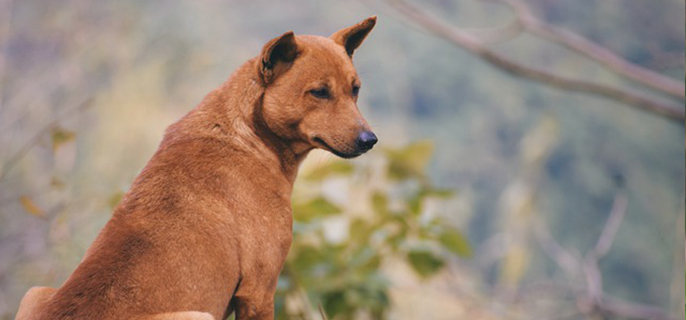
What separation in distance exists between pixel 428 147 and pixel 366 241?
2.07ft

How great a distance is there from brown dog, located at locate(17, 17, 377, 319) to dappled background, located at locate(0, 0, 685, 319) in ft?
4.73

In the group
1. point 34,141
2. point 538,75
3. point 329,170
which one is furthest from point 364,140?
point 538,75

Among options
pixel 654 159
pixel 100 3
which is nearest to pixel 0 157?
pixel 100 3

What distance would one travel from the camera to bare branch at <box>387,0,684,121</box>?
459cm

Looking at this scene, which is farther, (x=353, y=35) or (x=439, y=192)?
(x=439, y=192)

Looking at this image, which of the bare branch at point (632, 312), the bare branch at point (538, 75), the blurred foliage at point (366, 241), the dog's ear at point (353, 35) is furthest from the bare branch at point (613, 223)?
the dog's ear at point (353, 35)

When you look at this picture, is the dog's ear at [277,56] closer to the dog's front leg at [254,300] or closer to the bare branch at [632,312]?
the dog's front leg at [254,300]

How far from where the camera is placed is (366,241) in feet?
13.2

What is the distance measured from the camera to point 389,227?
13.4ft

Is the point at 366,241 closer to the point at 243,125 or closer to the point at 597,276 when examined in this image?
the point at 597,276

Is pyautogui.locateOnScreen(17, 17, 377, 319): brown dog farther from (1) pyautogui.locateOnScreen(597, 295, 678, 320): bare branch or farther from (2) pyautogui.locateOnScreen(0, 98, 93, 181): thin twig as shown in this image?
(1) pyautogui.locateOnScreen(597, 295, 678, 320): bare branch

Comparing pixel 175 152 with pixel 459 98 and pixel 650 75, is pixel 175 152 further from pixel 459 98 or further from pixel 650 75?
pixel 459 98

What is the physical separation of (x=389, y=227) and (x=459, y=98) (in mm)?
2861

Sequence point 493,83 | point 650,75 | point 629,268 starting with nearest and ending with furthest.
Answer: point 650,75
point 629,268
point 493,83
